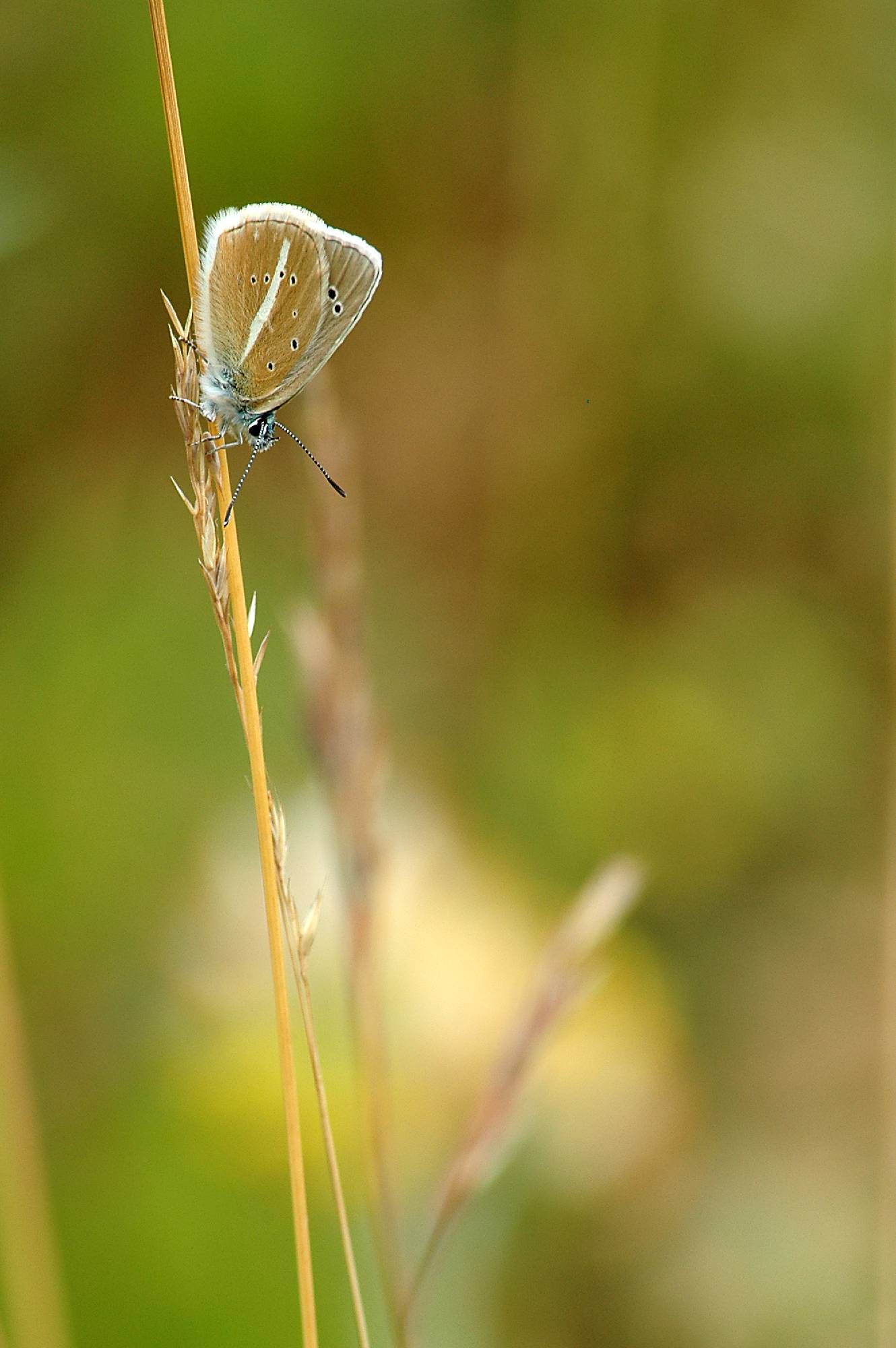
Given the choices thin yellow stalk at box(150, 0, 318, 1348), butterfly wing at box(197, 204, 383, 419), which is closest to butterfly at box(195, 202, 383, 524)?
butterfly wing at box(197, 204, 383, 419)

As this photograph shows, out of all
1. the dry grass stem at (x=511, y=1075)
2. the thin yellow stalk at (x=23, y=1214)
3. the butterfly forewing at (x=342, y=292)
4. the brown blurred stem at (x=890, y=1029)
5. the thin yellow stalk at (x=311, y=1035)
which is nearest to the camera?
the thin yellow stalk at (x=311, y=1035)

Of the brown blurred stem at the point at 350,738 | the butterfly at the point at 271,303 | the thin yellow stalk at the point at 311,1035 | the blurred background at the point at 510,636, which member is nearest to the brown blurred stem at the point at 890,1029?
the blurred background at the point at 510,636

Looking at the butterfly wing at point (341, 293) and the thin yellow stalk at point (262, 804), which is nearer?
the thin yellow stalk at point (262, 804)

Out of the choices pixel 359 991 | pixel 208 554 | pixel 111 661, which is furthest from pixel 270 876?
pixel 111 661

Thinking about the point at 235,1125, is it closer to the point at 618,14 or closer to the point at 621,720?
the point at 621,720

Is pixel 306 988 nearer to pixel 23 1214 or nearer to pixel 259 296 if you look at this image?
pixel 259 296

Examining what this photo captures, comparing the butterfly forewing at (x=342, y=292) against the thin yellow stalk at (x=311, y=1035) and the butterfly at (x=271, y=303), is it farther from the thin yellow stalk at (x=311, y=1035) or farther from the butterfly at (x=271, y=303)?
the thin yellow stalk at (x=311, y=1035)

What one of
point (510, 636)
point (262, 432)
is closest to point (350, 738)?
point (262, 432)
